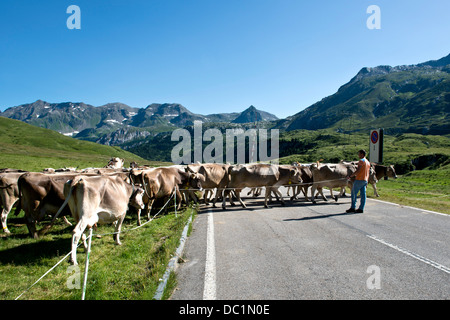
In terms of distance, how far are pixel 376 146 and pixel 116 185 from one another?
1933 centimetres

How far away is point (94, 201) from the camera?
6441 millimetres

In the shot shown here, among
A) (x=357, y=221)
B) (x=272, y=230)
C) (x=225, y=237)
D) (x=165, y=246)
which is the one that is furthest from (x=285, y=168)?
(x=165, y=246)

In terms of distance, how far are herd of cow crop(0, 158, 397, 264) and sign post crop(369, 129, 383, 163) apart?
1702 mm

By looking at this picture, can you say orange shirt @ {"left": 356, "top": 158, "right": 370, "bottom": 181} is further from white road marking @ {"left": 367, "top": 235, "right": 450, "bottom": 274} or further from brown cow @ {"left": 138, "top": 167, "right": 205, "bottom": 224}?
brown cow @ {"left": 138, "top": 167, "right": 205, "bottom": 224}

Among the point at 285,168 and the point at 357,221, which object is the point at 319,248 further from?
the point at 285,168

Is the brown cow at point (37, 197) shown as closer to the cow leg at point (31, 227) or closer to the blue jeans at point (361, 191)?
the cow leg at point (31, 227)

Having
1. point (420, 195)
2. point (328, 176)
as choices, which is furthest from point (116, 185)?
point (420, 195)

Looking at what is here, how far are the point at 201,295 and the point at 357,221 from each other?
7.40m

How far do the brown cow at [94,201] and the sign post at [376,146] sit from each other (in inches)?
739

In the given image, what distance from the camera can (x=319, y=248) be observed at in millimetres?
6793

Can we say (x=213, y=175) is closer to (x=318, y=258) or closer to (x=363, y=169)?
(x=363, y=169)

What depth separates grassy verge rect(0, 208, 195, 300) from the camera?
15.4 ft

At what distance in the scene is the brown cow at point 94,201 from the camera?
6.14 m

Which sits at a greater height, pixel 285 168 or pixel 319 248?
pixel 285 168
